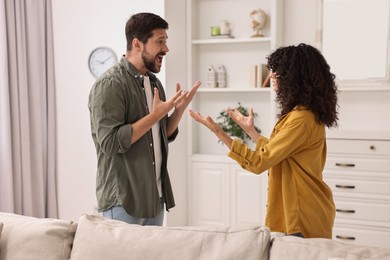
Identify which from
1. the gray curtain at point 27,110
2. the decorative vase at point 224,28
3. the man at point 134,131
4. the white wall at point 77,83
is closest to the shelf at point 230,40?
the decorative vase at point 224,28

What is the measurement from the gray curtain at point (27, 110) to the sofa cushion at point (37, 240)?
203cm

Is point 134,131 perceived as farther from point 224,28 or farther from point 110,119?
point 224,28

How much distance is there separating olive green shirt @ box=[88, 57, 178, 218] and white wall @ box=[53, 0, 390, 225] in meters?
1.57

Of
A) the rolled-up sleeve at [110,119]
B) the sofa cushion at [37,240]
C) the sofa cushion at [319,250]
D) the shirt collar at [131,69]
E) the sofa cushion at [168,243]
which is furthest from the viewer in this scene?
the shirt collar at [131,69]

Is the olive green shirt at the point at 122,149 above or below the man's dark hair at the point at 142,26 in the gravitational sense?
below

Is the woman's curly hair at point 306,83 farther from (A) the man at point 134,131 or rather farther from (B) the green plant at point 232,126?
(B) the green plant at point 232,126

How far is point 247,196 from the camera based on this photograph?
13.3 feet

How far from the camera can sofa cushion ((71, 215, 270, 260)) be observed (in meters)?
1.53

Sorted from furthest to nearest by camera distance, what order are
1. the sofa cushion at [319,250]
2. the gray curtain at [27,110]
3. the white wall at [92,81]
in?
1. the white wall at [92,81]
2. the gray curtain at [27,110]
3. the sofa cushion at [319,250]

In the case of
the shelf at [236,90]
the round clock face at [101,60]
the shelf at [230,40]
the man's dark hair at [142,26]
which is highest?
the shelf at [230,40]

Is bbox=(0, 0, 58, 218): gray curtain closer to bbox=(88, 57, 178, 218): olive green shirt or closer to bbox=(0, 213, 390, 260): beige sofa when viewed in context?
bbox=(88, 57, 178, 218): olive green shirt

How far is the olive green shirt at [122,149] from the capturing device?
2.09 m

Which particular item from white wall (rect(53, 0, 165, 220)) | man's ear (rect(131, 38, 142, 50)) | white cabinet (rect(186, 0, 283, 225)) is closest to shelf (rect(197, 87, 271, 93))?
white cabinet (rect(186, 0, 283, 225))

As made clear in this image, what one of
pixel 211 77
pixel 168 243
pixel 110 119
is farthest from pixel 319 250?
pixel 211 77
